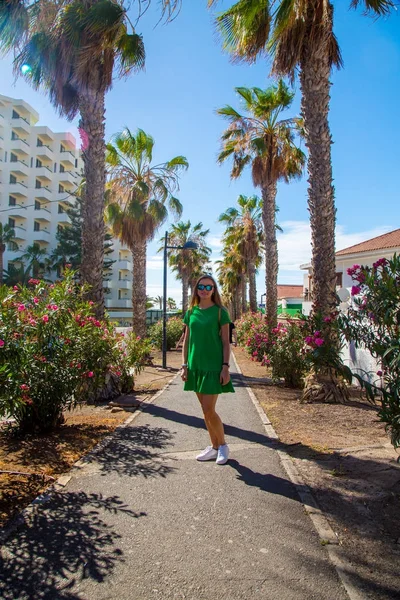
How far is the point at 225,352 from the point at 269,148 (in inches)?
548

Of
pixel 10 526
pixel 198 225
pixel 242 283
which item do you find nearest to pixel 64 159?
pixel 198 225

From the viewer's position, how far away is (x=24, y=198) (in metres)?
45.4

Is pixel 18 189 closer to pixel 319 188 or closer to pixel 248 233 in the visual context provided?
pixel 248 233

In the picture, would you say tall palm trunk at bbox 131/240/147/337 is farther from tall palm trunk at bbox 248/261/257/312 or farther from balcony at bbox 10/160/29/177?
balcony at bbox 10/160/29/177

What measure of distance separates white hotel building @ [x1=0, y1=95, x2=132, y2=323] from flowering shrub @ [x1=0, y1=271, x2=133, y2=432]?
132 ft

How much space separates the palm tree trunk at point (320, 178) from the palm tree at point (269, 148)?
748cm

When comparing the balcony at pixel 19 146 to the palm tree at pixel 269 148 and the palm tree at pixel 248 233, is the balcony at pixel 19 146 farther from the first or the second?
the palm tree at pixel 269 148

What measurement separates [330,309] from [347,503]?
491 centimetres

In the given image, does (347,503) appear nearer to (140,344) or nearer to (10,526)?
(10,526)

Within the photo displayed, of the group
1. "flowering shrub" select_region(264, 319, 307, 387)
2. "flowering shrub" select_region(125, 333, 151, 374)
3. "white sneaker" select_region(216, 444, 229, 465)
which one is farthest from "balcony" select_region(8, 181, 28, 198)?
"white sneaker" select_region(216, 444, 229, 465)

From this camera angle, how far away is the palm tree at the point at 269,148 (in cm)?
1606

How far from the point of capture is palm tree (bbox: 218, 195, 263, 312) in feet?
93.8

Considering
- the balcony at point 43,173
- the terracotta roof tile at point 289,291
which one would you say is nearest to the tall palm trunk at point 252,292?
the balcony at point 43,173

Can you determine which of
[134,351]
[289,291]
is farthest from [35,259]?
[134,351]
